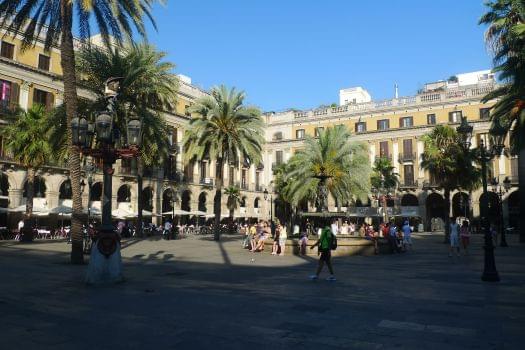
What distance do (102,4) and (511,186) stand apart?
47.3m

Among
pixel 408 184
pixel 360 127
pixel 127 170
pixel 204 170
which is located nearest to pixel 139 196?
pixel 127 170

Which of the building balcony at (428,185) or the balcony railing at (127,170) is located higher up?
the balcony railing at (127,170)

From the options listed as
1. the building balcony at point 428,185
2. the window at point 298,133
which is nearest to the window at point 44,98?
the window at point 298,133

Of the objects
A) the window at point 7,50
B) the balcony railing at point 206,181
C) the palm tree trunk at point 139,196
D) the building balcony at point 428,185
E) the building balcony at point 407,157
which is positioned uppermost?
the window at point 7,50

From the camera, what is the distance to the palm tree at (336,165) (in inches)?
1203

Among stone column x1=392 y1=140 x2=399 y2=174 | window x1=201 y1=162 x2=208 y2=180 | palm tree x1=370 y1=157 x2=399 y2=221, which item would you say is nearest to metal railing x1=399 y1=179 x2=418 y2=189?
stone column x1=392 y1=140 x2=399 y2=174

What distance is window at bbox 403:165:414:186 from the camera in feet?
181

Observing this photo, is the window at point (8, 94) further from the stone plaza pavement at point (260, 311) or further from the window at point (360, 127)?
the window at point (360, 127)

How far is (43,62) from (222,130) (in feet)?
59.1

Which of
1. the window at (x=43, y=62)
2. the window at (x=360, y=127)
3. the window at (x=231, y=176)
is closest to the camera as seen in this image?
the window at (x=43, y=62)

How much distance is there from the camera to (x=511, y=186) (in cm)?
4884

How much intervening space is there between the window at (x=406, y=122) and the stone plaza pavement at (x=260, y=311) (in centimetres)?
4374

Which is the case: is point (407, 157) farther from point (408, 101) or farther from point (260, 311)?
point (260, 311)

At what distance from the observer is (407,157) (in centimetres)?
5525
